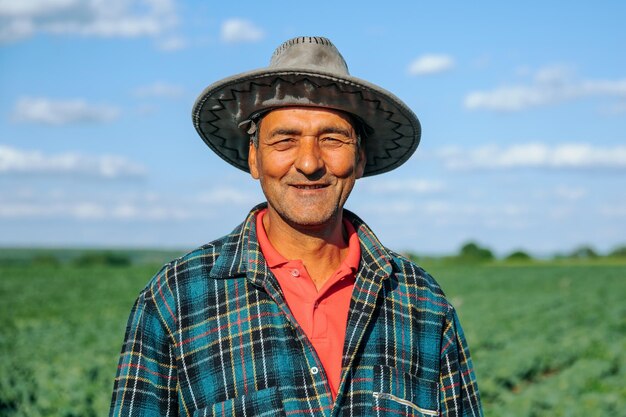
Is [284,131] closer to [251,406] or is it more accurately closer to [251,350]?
[251,350]

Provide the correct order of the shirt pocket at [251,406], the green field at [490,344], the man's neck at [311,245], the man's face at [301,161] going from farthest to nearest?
the green field at [490,344], the man's neck at [311,245], the man's face at [301,161], the shirt pocket at [251,406]

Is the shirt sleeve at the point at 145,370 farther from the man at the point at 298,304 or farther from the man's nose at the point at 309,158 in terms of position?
the man's nose at the point at 309,158

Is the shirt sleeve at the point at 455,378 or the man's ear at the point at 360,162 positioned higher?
the man's ear at the point at 360,162

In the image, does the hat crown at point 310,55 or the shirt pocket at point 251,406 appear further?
the hat crown at point 310,55

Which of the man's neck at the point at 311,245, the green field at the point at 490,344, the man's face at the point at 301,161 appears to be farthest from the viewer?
the green field at the point at 490,344

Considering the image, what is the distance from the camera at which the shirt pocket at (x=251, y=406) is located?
8.18ft

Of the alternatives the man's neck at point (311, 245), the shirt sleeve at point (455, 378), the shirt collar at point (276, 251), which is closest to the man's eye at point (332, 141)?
the man's neck at point (311, 245)

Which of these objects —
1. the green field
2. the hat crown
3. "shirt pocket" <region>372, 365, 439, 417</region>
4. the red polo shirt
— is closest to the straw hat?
the hat crown

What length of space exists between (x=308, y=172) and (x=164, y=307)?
0.55 metres

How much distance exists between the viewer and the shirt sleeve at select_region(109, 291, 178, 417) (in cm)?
250

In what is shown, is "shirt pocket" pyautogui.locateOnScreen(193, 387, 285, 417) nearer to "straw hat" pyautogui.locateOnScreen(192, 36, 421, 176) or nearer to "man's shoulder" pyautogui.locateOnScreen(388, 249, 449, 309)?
"man's shoulder" pyautogui.locateOnScreen(388, 249, 449, 309)

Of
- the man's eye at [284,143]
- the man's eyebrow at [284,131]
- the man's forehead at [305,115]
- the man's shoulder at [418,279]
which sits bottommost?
the man's shoulder at [418,279]

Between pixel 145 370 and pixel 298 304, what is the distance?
1.50ft

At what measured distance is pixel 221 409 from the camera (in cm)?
252
